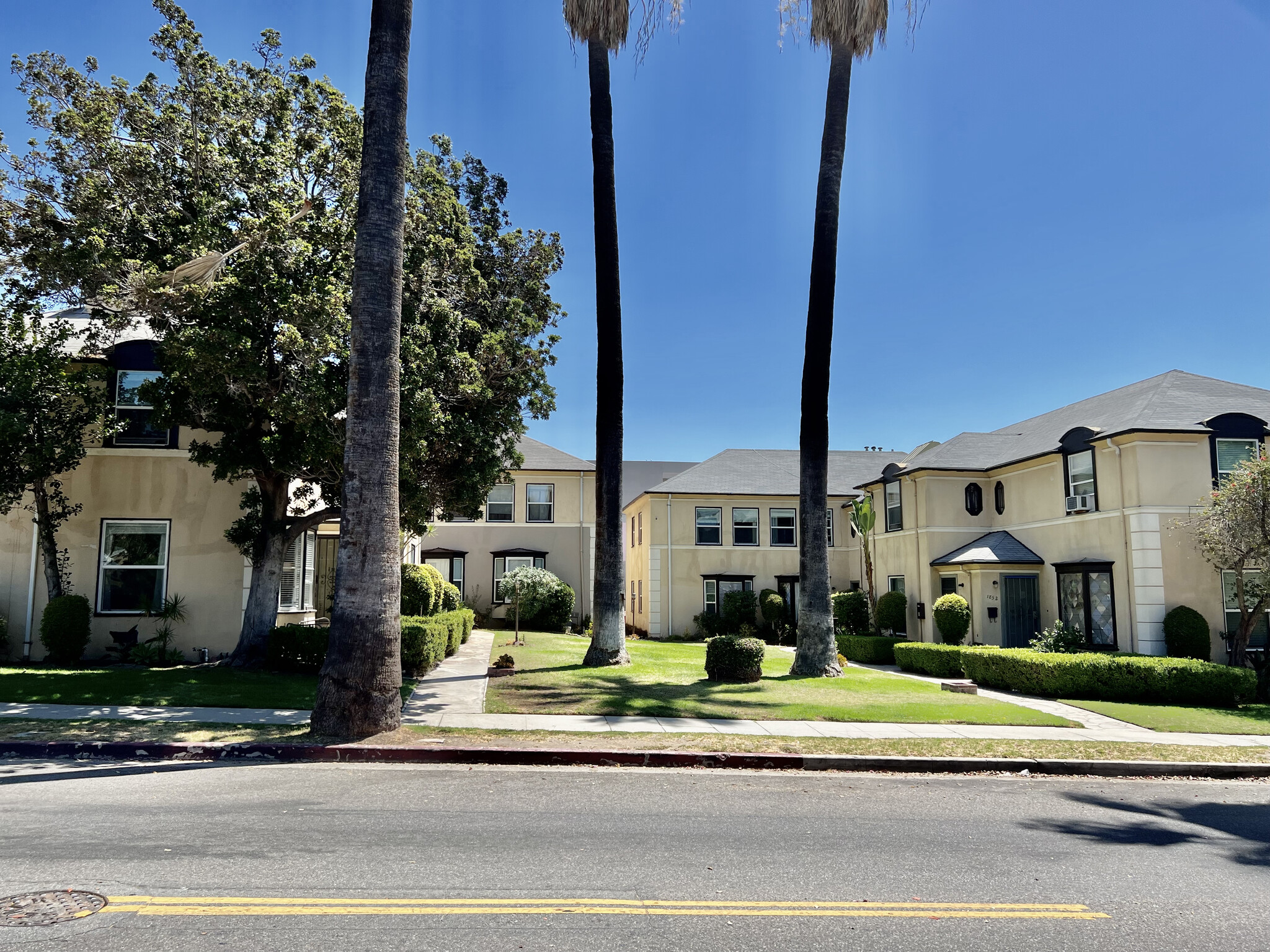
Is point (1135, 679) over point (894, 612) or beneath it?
beneath

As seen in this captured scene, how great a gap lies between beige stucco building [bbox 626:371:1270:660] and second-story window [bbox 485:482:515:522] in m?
5.71

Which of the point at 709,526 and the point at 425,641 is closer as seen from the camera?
the point at 425,641

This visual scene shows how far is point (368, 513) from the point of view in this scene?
1127 centimetres

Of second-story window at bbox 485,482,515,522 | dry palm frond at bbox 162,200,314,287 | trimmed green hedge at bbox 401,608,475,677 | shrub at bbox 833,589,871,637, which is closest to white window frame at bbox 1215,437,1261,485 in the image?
shrub at bbox 833,589,871,637

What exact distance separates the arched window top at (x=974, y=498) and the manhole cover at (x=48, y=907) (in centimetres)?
2594

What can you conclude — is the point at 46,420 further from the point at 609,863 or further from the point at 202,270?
the point at 609,863

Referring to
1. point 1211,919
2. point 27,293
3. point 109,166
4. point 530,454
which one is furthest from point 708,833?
point 530,454

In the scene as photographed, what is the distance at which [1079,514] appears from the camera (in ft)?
74.3

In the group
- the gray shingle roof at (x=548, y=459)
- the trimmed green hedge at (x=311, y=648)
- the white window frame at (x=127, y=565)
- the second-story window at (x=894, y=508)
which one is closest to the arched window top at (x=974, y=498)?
the second-story window at (x=894, y=508)

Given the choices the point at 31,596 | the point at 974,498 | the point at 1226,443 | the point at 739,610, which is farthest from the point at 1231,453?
the point at 31,596

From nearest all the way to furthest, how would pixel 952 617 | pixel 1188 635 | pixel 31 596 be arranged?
pixel 31 596 → pixel 1188 635 → pixel 952 617

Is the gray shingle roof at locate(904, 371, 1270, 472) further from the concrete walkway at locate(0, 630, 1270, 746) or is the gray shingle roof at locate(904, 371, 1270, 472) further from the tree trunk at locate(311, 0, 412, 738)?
the tree trunk at locate(311, 0, 412, 738)

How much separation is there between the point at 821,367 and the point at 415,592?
1097 centimetres

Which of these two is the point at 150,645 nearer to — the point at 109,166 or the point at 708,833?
the point at 109,166
